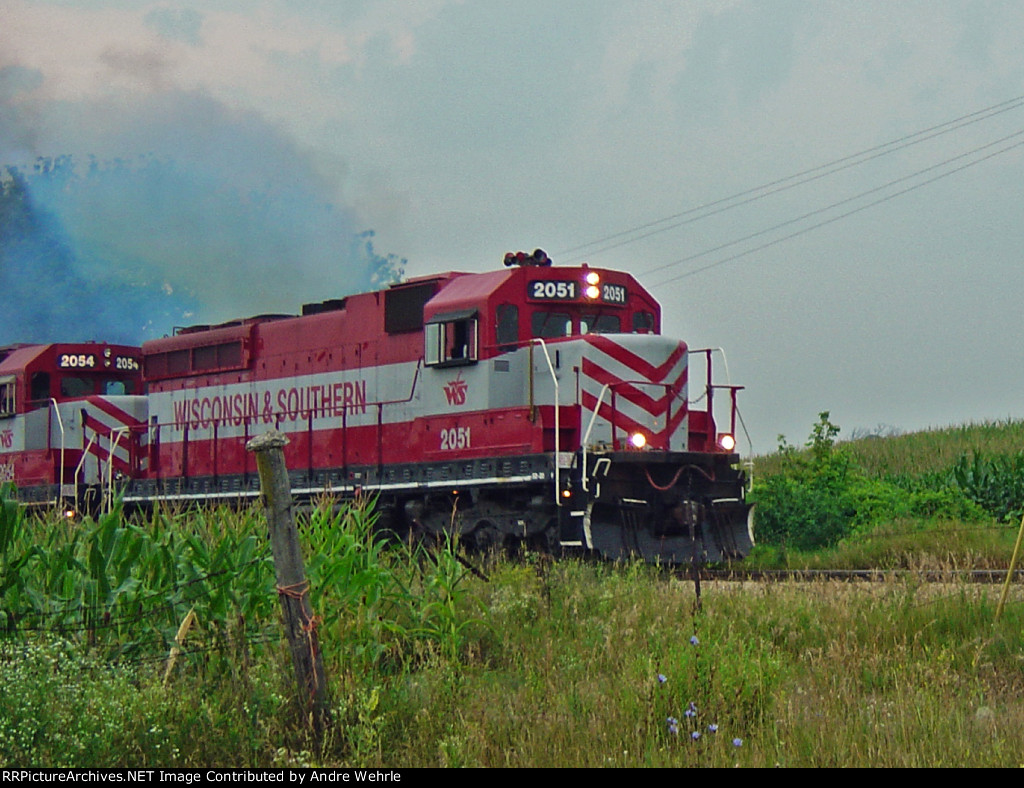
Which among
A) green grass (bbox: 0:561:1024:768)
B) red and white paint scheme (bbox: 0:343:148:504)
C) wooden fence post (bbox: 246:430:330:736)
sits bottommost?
green grass (bbox: 0:561:1024:768)

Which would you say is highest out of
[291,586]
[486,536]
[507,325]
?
[507,325]

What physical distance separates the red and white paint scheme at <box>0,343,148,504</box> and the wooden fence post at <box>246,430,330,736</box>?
1436 centimetres

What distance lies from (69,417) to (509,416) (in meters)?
10.0

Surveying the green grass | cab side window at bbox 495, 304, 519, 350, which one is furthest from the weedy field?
cab side window at bbox 495, 304, 519, 350

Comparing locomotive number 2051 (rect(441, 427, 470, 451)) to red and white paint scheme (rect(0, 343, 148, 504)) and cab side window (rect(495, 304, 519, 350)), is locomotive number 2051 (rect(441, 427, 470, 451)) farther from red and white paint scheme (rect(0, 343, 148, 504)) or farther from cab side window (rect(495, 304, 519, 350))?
red and white paint scheme (rect(0, 343, 148, 504))

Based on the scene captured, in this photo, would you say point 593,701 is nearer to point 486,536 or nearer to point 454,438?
point 486,536

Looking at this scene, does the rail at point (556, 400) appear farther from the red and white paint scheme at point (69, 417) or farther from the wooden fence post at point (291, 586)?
the red and white paint scheme at point (69, 417)

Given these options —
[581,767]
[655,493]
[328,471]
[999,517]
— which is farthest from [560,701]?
[999,517]

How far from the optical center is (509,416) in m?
15.2

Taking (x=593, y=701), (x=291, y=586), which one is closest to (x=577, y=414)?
(x=593, y=701)

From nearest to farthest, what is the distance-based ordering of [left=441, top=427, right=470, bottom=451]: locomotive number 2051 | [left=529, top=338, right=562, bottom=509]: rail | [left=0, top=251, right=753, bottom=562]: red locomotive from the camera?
1. [left=529, top=338, right=562, bottom=509]: rail
2. [left=0, top=251, right=753, bottom=562]: red locomotive
3. [left=441, top=427, right=470, bottom=451]: locomotive number 2051

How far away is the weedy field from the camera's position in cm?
682
